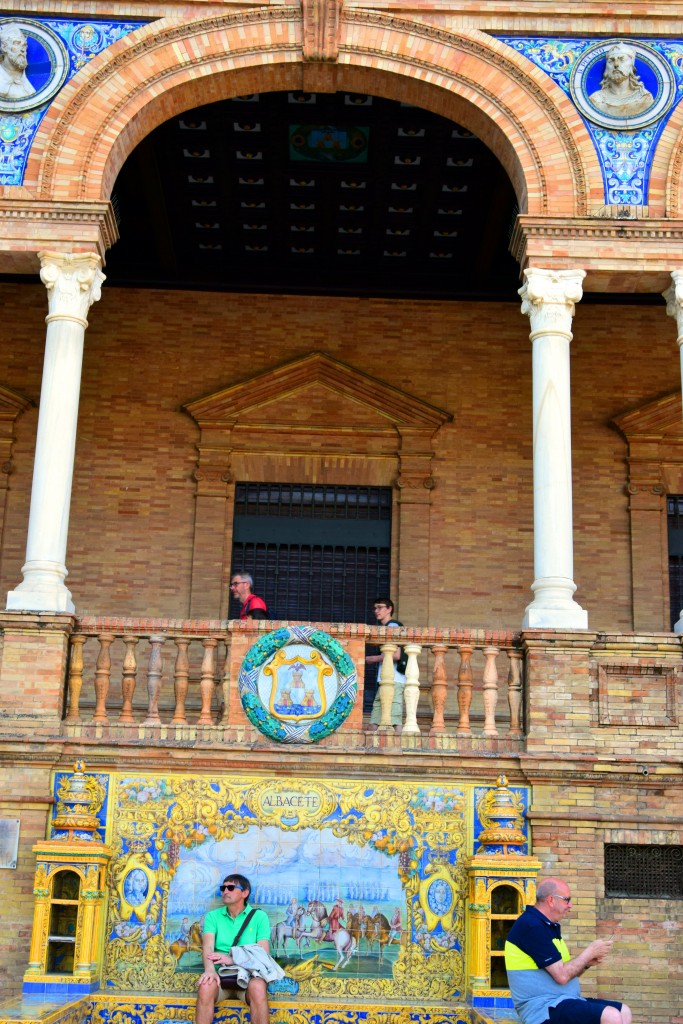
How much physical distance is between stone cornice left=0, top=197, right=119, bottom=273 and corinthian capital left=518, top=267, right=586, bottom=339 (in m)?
3.82

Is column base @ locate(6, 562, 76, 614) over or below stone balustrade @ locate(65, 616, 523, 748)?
over

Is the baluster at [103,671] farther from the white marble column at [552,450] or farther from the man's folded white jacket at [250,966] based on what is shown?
the white marble column at [552,450]

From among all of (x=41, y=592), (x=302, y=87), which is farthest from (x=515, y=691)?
(x=302, y=87)

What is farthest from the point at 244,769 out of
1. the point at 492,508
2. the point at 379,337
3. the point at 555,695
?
the point at 379,337

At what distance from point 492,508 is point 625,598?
1.76 meters

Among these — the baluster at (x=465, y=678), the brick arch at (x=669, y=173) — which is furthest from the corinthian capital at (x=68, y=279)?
the brick arch at (x=669, y=173)

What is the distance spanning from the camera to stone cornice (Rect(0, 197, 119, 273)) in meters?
12.5

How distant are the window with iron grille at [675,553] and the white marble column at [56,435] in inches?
275

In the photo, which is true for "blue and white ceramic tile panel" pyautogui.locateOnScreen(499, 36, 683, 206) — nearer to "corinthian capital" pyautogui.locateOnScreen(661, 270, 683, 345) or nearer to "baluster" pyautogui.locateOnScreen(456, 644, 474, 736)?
"corinthian capital" pyautogui.locateOnScreen(661, 270, 683, 345)

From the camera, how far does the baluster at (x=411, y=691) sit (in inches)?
451

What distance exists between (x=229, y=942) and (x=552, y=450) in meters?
4.85

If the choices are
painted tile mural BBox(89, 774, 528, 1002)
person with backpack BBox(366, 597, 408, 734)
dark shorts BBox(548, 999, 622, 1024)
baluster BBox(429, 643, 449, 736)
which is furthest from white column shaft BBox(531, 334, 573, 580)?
dark shorts BBox(548, 999, 622, 1024)

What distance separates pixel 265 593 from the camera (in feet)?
51.9

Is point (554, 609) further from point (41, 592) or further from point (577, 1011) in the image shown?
point (577, 1011)
